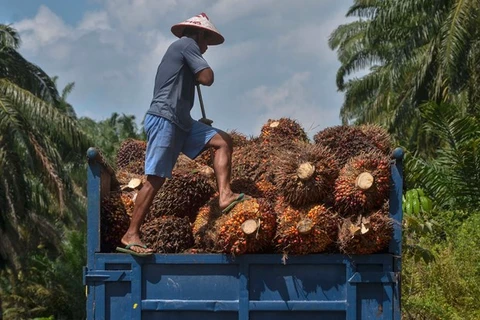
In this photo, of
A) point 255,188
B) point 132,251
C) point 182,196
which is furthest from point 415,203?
point 132,251

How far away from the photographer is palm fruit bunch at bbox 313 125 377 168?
595 cm

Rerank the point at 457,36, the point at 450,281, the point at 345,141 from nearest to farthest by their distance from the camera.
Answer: the point at 345,141 → the point at 450,281 → the point at 457,36

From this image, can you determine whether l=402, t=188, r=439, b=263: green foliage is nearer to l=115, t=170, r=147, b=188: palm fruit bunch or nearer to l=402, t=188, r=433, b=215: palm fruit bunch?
l=402, t=188, r=433, b=215: palm fruit bunch

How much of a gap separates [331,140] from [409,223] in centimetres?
456

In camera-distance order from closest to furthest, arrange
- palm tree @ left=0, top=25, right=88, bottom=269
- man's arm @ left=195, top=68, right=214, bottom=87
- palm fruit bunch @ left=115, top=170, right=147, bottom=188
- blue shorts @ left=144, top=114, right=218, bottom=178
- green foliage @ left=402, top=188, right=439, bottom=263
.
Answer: blue shorts @ left=144, top=114, right=218, bottom=178 < man's arm @ left=195, top=68, right=214, bottom=87 < palm fruit bunch @ left=115, top=170, right=147, bottom=188 < green foliage @ left=402, top=188, right=439, bottom=263 < palm tree @ left=0, top=25, right=88, bottom=269

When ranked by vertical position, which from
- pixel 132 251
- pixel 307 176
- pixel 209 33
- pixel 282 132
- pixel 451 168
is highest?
pixel 451 168

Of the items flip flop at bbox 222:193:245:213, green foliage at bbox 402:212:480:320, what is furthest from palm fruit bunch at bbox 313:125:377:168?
green foliage at bbox 402:212:480:320

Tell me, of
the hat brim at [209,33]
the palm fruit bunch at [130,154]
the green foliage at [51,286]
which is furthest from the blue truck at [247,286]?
the green foliage at [51,286]

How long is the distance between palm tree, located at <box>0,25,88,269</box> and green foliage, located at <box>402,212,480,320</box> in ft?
28.1

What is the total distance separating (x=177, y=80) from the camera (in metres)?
5.69

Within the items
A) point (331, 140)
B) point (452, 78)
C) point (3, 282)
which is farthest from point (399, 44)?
point (331, 140)

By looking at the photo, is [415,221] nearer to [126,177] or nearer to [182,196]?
[126,177]

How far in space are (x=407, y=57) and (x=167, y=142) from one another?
16807 millimetres

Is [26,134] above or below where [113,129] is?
below
